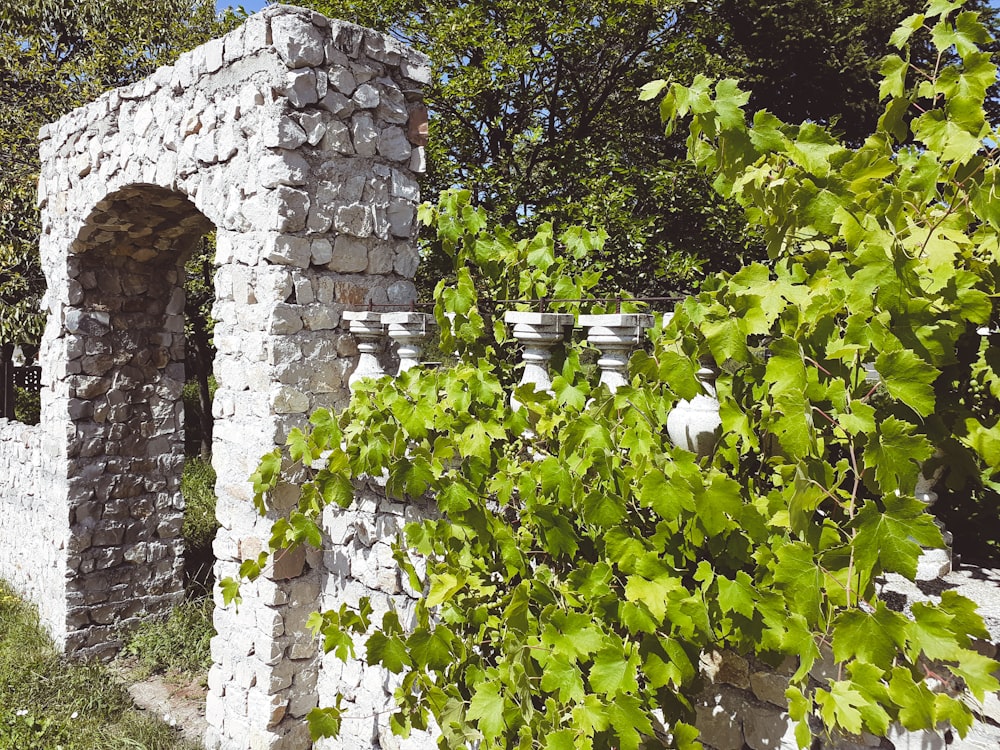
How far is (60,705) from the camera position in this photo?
150 inches

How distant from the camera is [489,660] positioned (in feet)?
7.39

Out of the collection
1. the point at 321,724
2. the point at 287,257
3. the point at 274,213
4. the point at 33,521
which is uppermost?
the point at 274,213

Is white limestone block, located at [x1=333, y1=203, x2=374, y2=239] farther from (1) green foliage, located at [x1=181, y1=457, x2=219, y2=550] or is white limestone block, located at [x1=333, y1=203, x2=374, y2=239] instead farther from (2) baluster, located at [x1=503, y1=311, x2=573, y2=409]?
(1) green foliage, located at [x1=181, y1=457, x2=219, y2=550]

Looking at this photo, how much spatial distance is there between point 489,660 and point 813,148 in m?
1.84

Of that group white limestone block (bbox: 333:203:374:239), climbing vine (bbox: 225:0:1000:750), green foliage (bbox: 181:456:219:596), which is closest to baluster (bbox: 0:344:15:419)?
green foliage (bbox: 181:456:219:596)

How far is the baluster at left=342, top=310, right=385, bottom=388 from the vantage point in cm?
296

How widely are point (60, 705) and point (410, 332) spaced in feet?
10.5

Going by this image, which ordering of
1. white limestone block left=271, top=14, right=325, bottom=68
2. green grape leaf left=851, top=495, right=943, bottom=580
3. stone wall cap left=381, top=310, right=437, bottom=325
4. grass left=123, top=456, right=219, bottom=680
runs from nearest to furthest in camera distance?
1. green grape leaf left=851, top=495, right=943, bottom=580
2. stone wall cap left=381, top=310, right=437, bottom=325
3. white limestone block left=271, top=14, right=325, bottom=68
4. grass left=123, top=456, right=219, bottom=680

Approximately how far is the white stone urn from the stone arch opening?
3.59m

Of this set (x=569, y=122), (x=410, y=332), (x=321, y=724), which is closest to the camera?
(x=321, y=724)

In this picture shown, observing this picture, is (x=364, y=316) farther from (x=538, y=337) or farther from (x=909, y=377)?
(x=909, y=377)

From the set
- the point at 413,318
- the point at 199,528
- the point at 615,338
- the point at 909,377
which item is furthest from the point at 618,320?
the point at 199,528

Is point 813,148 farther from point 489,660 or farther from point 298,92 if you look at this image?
point 298,92

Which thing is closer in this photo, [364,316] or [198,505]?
[364,316]
